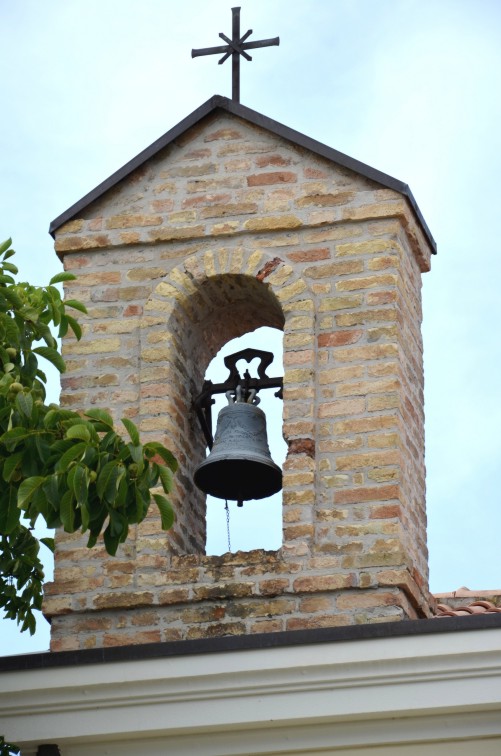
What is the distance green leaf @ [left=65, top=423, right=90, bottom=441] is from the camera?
7742 mm

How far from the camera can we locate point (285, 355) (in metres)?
9.59

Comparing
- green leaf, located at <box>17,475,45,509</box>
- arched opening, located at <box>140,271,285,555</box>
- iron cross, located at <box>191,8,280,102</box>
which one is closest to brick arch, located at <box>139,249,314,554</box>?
arched opening, located at <box>140,271,285,555</box>

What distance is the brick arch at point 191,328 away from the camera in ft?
31.7

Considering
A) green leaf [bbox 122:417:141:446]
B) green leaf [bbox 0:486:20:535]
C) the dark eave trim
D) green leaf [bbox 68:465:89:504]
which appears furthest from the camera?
the dark eave trim

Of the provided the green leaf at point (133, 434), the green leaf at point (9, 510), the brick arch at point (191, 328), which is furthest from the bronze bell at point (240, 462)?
the green leaf at point (9, 510)

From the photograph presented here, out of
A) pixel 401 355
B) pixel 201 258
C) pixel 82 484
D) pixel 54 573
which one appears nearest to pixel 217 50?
pixel 201 258

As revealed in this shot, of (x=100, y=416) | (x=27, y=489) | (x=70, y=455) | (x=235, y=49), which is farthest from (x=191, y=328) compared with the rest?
(x=27, y=489)

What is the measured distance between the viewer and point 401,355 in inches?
377

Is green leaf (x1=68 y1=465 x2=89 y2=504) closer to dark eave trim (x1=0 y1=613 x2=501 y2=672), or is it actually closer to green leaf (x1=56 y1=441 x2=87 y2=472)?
green leaf (x1=56 y1=441 x2=87 y2=472)

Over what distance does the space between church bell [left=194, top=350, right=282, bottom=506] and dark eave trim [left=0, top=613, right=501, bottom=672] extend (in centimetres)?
150

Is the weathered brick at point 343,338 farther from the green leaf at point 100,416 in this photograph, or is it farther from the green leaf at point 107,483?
the green leaf at point 107,483

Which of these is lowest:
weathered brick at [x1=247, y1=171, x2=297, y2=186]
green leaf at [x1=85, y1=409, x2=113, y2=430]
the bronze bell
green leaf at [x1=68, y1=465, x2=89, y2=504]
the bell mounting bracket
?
green leaf at [x1=68, y1=465, x2=89, y2=504]

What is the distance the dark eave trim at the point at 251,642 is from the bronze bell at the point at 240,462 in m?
1.49

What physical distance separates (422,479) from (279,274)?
1153 mm
